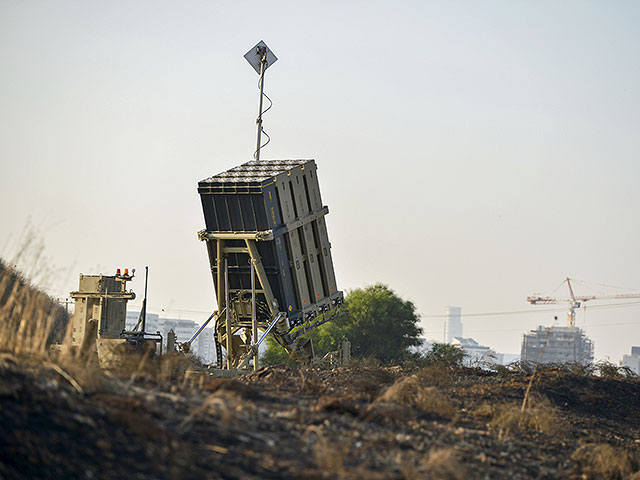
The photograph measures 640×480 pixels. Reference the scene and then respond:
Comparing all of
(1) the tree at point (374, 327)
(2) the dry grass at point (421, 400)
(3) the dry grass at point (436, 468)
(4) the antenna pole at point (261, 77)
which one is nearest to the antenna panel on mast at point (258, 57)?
(4) the antenna pole at point (261, 77)

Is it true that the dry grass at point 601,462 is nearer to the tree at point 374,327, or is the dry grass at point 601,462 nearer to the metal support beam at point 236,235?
the metal support beam at point 236,235

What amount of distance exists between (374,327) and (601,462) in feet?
122

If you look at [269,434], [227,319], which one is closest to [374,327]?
[227,319]

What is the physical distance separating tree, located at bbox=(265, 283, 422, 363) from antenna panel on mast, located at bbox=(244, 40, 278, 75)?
81.9 feet

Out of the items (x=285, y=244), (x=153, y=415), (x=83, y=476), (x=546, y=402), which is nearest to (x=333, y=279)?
(x=285, y=244)

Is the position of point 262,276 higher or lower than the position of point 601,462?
higher

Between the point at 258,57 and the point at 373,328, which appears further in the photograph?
the point at 373,328

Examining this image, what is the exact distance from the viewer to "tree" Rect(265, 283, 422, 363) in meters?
46.3

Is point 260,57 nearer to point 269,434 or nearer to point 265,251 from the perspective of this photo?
point 265,251

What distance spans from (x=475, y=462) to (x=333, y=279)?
1115 centimetres

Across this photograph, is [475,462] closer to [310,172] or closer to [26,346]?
[26,346]

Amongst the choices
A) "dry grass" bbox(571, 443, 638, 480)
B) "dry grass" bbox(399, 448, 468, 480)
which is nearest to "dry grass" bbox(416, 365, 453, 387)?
"dry grass" bbox(571, 443, 638, 480)

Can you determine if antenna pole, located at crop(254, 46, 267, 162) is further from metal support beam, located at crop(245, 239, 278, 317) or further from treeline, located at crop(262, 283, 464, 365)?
treeline, located at crop(262, 283, 464, 365)

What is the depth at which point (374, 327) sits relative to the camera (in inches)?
1849
